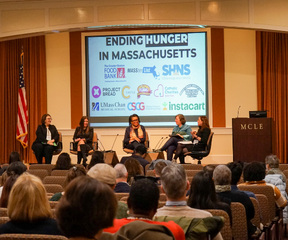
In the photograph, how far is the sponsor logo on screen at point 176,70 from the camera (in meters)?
10.4

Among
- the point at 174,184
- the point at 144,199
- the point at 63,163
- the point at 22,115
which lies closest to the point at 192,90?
the point at 22,115

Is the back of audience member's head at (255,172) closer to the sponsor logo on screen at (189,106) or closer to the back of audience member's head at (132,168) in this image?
the back of audience member's head at (132,168)

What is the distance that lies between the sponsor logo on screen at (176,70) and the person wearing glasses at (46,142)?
3.10m

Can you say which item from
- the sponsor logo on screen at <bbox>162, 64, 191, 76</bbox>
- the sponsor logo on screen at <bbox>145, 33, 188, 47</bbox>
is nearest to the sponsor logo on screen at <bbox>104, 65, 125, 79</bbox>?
the sponsor logo on screen at <bbox>145, 33, 188, 47</bbox>

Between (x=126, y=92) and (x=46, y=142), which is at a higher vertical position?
(x=126, y=92)

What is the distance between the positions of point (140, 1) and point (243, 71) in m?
3.29

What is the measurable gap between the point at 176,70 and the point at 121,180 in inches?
274

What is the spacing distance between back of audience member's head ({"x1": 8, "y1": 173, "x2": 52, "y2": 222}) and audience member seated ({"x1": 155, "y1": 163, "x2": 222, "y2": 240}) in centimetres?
65

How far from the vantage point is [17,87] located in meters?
11.0

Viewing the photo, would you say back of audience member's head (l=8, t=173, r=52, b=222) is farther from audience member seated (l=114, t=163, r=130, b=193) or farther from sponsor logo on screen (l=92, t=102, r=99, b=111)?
sponsor logo on screen (l=92, t=102, r=99, b=111)

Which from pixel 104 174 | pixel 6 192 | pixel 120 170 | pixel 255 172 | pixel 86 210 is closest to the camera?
pixel 86 210

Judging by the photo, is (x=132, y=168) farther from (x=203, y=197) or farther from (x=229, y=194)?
(x=203, y=197)

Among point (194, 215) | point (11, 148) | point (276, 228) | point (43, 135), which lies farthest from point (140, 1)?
point (194, 215)

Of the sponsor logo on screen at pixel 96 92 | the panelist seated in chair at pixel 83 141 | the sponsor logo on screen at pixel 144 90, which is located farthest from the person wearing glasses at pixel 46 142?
the sponsor logo on screen at pixel 144 90
